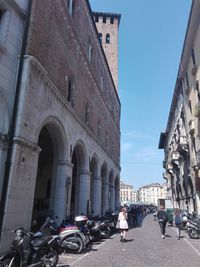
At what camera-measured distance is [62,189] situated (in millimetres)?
12008

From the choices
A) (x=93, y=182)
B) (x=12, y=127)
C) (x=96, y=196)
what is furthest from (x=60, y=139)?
(x=96, y=196)

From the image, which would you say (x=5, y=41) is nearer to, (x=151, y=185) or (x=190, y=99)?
(x=190, y=99)

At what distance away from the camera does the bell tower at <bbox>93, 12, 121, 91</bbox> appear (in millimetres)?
36453

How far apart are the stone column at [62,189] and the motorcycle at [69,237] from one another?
309 cm

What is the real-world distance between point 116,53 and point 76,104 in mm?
25412

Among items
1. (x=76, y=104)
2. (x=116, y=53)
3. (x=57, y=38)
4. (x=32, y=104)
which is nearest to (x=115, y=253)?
(x=32, y=104)

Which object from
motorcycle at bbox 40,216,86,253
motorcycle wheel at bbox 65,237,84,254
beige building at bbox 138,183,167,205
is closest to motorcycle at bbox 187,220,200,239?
motorcycle at bbox 40,216,86,253

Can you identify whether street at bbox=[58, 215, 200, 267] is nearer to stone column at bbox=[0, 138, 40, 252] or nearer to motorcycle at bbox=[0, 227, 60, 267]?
motorcycle at bbox=[0, 227, 60, 267]

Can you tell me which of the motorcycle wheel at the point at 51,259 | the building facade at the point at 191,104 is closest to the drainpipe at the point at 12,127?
the motorcycle wheel at the point at 51,259

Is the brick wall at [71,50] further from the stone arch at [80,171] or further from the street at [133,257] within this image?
the street at [133,257]

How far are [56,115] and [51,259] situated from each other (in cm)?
664

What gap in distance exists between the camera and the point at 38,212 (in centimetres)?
1564

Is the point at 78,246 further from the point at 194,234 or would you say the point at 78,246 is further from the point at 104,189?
the point at 104,189

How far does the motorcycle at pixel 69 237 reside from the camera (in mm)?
8398
